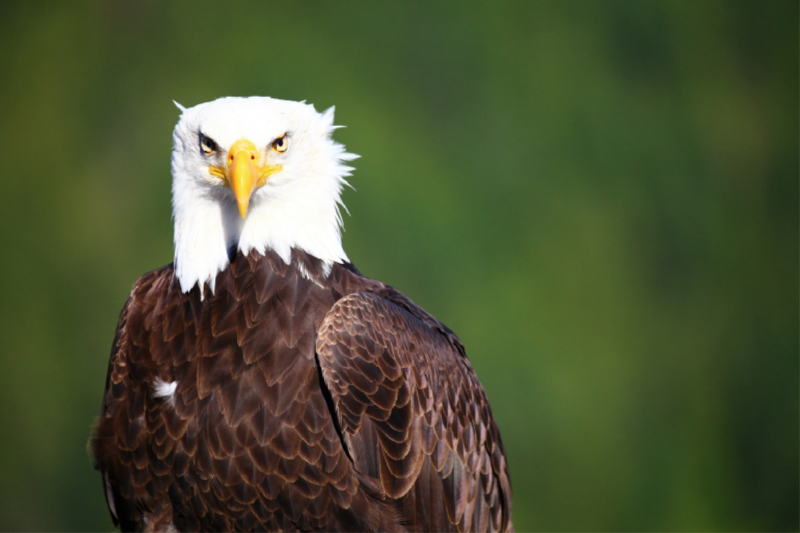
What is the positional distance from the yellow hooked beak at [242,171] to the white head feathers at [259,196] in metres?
0.04

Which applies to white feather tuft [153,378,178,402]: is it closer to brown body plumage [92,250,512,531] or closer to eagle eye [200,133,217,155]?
brown body plumage [92,250,512,531]

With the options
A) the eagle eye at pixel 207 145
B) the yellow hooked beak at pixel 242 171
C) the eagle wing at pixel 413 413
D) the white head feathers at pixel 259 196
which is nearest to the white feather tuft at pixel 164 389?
the white head feathers at pixel 259 196

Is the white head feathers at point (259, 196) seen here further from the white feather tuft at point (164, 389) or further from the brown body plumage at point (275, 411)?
the white feather tuft at point (164, 389)

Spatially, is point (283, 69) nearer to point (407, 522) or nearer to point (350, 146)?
point (350, 146)

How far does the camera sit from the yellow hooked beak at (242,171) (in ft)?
6.31

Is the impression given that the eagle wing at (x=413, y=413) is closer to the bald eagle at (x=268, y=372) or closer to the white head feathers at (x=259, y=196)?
the bald eagle at (x=268, y=372)

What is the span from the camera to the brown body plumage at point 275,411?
1.98 metres

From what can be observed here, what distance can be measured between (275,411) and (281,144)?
86 cm

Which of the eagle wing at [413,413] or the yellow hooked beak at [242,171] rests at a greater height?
the yellow hooked beak at [242,171]

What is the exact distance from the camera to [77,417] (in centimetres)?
656

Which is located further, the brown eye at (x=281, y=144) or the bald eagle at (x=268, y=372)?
the brown eye at (x=281, y=144)

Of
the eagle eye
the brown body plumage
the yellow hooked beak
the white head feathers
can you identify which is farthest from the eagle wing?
the eagle eye

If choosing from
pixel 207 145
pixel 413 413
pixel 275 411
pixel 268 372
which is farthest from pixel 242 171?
pixel 413 413

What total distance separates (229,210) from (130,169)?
4.84 m
